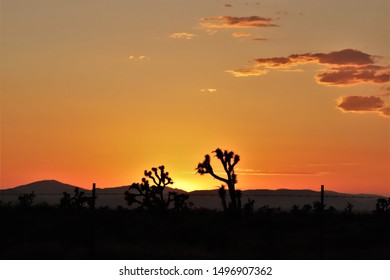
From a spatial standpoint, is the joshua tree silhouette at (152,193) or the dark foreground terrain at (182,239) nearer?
the dark foreground terrain at (182,239)

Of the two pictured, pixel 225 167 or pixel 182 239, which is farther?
pixel 225 167

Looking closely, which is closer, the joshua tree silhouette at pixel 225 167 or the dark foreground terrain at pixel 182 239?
the dark foreground terrain at pixel 182 239

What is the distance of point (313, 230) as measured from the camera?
31828mm

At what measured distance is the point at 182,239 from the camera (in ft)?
90.4

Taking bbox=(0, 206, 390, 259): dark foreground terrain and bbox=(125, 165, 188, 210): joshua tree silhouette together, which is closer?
bbox=(0, 206, 390, 259): dark foreground terrain

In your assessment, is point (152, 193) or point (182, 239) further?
point (152, 193)

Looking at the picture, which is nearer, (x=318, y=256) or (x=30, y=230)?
(x=318, y=256)

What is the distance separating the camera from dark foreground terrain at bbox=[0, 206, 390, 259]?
21.7 m

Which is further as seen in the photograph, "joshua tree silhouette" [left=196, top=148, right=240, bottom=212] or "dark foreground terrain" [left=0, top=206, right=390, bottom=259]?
"joshua tree silhouette" [left=196, top=148, right=240, bottom=212]

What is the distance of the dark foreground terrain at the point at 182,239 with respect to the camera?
21.7 metres

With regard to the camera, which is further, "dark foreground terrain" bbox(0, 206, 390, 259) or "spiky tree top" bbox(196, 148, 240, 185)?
"spiky tree top" bbox(196, 148, 240, 185)

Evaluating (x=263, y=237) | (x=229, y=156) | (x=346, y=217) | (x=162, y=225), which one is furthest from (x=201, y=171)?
(x=263, y=237)
